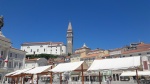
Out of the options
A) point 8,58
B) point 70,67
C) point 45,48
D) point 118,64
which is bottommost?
point 70,67

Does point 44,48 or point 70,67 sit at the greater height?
point 44,48

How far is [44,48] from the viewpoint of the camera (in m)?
131

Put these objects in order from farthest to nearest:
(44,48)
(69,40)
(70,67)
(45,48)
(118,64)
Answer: (69,40) < (44,48) < (45,48) < (70,67) < (118,64)

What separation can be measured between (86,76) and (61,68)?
4351 cm

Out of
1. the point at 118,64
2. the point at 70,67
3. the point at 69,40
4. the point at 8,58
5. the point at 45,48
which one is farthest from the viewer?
the point at 69,40

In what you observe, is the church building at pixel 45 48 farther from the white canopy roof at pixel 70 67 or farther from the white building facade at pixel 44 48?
the white canopy roof at pixel 70 67

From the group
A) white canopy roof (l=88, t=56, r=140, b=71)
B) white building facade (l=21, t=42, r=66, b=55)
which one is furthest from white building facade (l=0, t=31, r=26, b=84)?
white building facade (l=21, t=42, r=66, b=55)

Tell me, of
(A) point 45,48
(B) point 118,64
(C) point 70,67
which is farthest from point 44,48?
(B) point 118,64

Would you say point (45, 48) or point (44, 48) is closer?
point (45, 48)

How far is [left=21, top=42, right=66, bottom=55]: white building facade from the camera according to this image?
12962 cm

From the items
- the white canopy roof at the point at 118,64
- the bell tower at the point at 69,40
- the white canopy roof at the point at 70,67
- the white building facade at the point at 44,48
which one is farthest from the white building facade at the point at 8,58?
the bell tower at the point at 69,40

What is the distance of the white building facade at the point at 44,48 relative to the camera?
129625mm

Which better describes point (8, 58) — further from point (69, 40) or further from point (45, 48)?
point (69, 40)

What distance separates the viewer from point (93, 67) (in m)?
13.3
